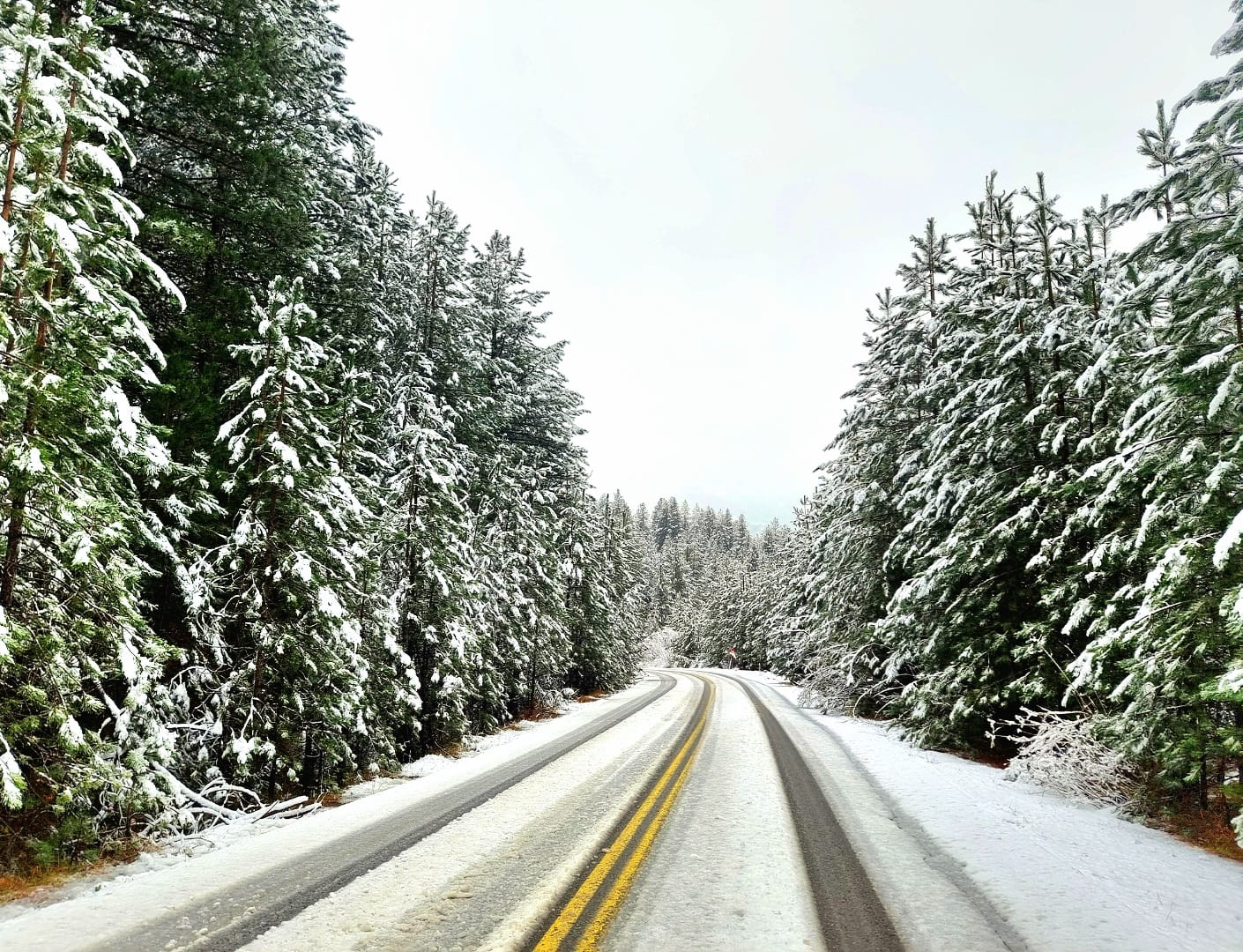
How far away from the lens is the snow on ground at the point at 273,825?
17.3ft

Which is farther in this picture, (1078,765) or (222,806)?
(1078,765)

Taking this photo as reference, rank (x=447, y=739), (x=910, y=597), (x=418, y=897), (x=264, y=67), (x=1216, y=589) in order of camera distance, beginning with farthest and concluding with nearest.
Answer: (x=447, y=739) < (x=910, y=597) < (x=264, y=67) < (x=1216, y=589) < (x=418, y=897)

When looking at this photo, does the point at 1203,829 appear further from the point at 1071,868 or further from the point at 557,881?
the point at 557,881

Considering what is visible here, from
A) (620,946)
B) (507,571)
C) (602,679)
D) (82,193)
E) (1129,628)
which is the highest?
(82,193)

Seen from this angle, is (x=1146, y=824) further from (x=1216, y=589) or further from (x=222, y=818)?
(x=222, y=818)

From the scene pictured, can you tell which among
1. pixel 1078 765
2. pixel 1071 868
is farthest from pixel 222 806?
pixel 1078 765

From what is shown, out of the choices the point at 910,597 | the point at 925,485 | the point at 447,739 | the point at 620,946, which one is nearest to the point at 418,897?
the point at 620,946

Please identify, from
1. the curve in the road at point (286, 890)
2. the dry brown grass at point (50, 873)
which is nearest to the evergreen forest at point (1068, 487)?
the curve in the road at point (286, 890)

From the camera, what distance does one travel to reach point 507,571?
65.9 ft

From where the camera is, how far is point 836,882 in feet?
18.7

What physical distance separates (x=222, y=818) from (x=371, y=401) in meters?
10.0

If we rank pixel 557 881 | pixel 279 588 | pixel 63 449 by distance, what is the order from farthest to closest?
pixel 279 588 → pixel 63 449 → pixel 557 881

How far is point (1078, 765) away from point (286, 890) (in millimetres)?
10483

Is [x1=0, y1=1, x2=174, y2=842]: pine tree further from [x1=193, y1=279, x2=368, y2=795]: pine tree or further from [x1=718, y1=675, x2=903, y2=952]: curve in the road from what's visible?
[x1=718, y1=675, x2=903, y2=952]: curve in the road
